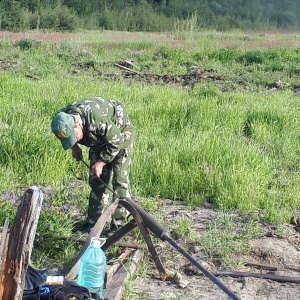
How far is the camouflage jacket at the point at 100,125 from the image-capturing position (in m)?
4.15

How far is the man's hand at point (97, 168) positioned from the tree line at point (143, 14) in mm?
19097

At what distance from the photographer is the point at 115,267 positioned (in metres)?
3.83

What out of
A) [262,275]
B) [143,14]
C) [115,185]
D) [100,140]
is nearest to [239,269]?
[262,275]

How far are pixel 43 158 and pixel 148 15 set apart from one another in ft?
104

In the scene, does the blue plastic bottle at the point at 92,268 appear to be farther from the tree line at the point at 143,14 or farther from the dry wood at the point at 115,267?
the tree line at the point at 143,14

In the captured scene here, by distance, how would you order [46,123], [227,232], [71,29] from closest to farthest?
[227,232] → [46,123] → [71,29]

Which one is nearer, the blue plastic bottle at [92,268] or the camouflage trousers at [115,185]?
the blue plastic bottle at [92,268]

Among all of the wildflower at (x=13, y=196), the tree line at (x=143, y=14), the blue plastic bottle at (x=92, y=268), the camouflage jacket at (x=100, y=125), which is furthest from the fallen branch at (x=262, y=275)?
the tree line at (x=143, y=14)

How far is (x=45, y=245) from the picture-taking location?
422 cm

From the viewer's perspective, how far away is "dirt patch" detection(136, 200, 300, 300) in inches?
149

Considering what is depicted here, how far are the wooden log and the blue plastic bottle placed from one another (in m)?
0.87

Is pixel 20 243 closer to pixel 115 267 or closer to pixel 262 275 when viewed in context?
pixel 115 267

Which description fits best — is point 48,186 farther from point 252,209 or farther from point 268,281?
point 268,281

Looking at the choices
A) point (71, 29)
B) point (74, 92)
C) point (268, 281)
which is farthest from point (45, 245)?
point (71, 29)
